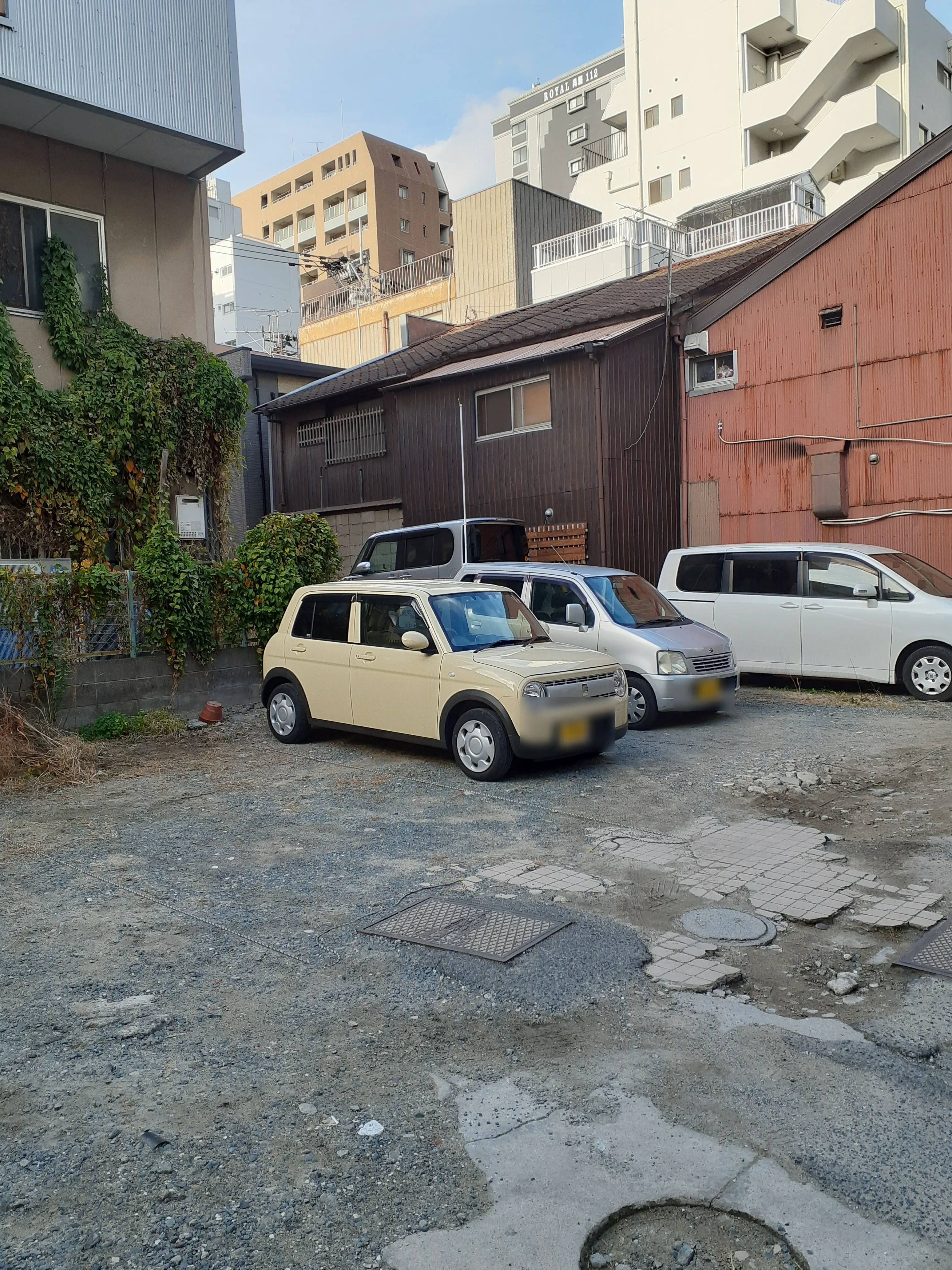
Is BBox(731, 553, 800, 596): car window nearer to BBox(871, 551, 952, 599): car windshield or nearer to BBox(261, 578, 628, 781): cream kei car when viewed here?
BBox(871, 551, 952, 599): car windshield

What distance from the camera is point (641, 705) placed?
9984mm

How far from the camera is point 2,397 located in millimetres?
11031

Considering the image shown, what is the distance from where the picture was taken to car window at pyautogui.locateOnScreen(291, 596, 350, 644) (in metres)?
8.98

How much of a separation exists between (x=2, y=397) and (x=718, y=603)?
30.0ft

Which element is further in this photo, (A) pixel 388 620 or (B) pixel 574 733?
(A) pixel 388 620

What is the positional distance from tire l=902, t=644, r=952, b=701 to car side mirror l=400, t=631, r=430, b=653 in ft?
20.3

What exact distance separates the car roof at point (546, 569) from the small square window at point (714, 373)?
649cm

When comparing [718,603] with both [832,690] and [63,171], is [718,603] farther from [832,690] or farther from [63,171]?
[63,171]

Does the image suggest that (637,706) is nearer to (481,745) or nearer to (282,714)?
(481,745)

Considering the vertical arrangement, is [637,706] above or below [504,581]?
below

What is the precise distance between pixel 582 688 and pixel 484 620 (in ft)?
4.10

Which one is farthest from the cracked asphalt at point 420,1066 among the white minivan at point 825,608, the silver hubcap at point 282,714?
the white minivan at point 825,608

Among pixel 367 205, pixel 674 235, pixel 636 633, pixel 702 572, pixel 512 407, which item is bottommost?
pixel 636 633

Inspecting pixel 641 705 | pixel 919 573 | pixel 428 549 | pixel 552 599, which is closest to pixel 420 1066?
pixel 641 705
